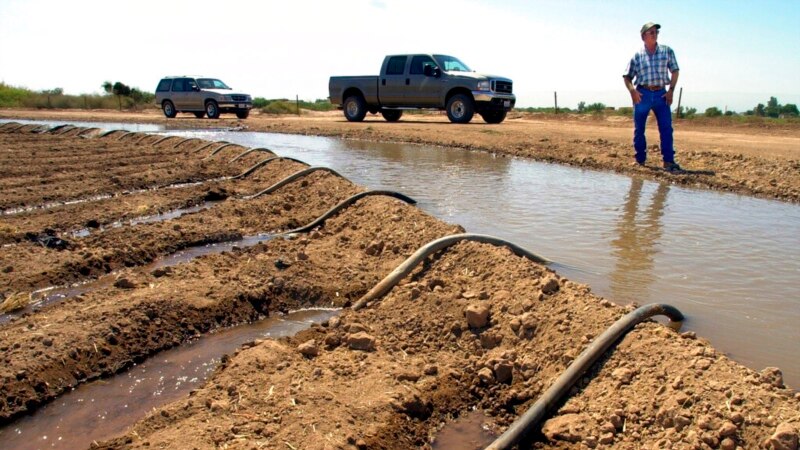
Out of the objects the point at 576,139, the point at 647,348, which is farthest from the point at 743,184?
the point at 647,348

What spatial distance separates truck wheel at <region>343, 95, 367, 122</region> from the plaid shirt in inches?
459

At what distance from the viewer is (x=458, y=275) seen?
14.6ft

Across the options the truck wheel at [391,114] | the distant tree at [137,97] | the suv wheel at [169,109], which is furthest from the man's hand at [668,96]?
the distant tree at [137,97]

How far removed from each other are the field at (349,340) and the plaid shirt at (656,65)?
4.96 m

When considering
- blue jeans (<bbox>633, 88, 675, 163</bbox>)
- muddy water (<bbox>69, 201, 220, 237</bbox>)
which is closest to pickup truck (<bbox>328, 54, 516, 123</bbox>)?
blue jeans (<bbox>633, 88, 675, 163</bbox>)

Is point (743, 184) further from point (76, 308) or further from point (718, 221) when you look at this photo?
point (76, 308)

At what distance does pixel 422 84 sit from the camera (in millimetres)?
17938

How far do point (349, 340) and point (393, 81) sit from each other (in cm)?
1569

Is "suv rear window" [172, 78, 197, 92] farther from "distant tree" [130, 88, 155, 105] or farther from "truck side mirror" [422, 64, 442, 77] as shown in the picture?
"distant tree" [130, 88, 155, 105]

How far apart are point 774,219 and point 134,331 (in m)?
6.52

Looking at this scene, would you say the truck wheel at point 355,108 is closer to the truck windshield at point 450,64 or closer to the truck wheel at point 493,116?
the truck windshield at point 450,64

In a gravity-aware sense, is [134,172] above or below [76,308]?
above

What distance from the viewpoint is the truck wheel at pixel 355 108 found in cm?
1978

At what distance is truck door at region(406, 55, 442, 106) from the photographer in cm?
1777
